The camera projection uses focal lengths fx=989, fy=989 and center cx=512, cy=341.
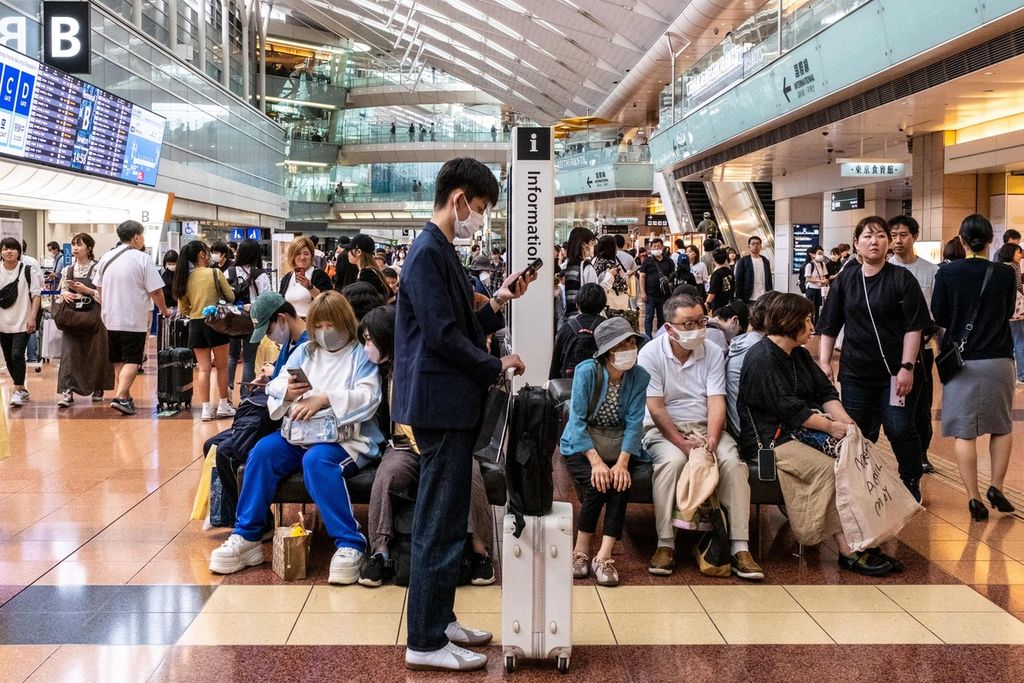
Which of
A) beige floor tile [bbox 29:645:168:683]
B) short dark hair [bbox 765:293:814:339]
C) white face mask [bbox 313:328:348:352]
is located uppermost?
short dark hair [bbox 765:293:814:339]

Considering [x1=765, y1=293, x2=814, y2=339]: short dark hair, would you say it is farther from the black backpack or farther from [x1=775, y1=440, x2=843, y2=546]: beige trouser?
the black backpack

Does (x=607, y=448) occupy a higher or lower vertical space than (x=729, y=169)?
lower

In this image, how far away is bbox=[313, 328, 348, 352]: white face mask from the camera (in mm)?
4992

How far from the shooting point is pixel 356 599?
445 centimetres

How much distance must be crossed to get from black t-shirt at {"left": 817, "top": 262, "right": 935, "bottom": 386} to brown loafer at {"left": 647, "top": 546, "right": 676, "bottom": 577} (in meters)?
1.77

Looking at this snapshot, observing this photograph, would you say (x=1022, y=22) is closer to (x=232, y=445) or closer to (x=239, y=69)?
(x=232, y=445)

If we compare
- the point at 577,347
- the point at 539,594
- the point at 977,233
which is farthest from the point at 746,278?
the point at 539,594

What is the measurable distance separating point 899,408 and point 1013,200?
12043 mm

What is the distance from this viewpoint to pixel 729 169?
2511cm

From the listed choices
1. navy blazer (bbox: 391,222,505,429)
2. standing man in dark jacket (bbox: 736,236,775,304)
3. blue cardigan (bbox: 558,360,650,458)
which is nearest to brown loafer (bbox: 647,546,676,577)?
blue cardigan (bbox: 558,360,650,458)

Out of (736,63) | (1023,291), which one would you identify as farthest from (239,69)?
(1023,291)

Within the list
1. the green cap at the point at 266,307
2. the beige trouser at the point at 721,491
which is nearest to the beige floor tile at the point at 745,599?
the beige trouser at the point at 721,491

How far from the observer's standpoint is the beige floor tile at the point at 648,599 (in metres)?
4.36

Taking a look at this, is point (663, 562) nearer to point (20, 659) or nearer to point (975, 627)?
point (975, 627)
